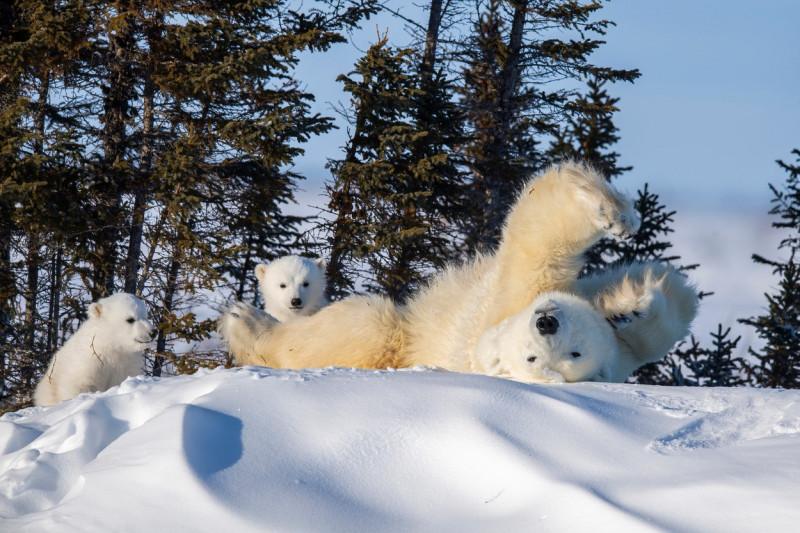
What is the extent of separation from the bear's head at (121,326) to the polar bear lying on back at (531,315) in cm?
105

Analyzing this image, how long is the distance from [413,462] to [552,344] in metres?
1.47

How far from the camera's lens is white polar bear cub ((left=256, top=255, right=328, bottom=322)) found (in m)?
7.70

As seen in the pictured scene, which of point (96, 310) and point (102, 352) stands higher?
point (96, 310)

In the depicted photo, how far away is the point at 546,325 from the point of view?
11.8ft

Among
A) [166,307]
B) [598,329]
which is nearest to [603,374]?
[598,329]

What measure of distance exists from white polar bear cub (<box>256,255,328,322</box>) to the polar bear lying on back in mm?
2424

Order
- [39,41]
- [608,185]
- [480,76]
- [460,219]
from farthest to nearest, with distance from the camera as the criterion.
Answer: [480,76], [460,219], [39,41], [608,185]

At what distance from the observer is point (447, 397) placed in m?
2.61

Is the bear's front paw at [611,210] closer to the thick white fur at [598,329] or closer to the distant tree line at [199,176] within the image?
the thick white fur at [598,329]

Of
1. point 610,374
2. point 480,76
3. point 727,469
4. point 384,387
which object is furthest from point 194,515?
point 480,76

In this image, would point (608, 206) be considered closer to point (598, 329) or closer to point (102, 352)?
point (598, 329)

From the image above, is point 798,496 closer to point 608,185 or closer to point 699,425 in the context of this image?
point 699,425

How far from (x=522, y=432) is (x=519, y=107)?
A: 1210 cm

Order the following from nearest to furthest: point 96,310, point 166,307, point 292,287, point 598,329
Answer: point 598,329 < point 96,310 < point 292,287 < point 166,307
